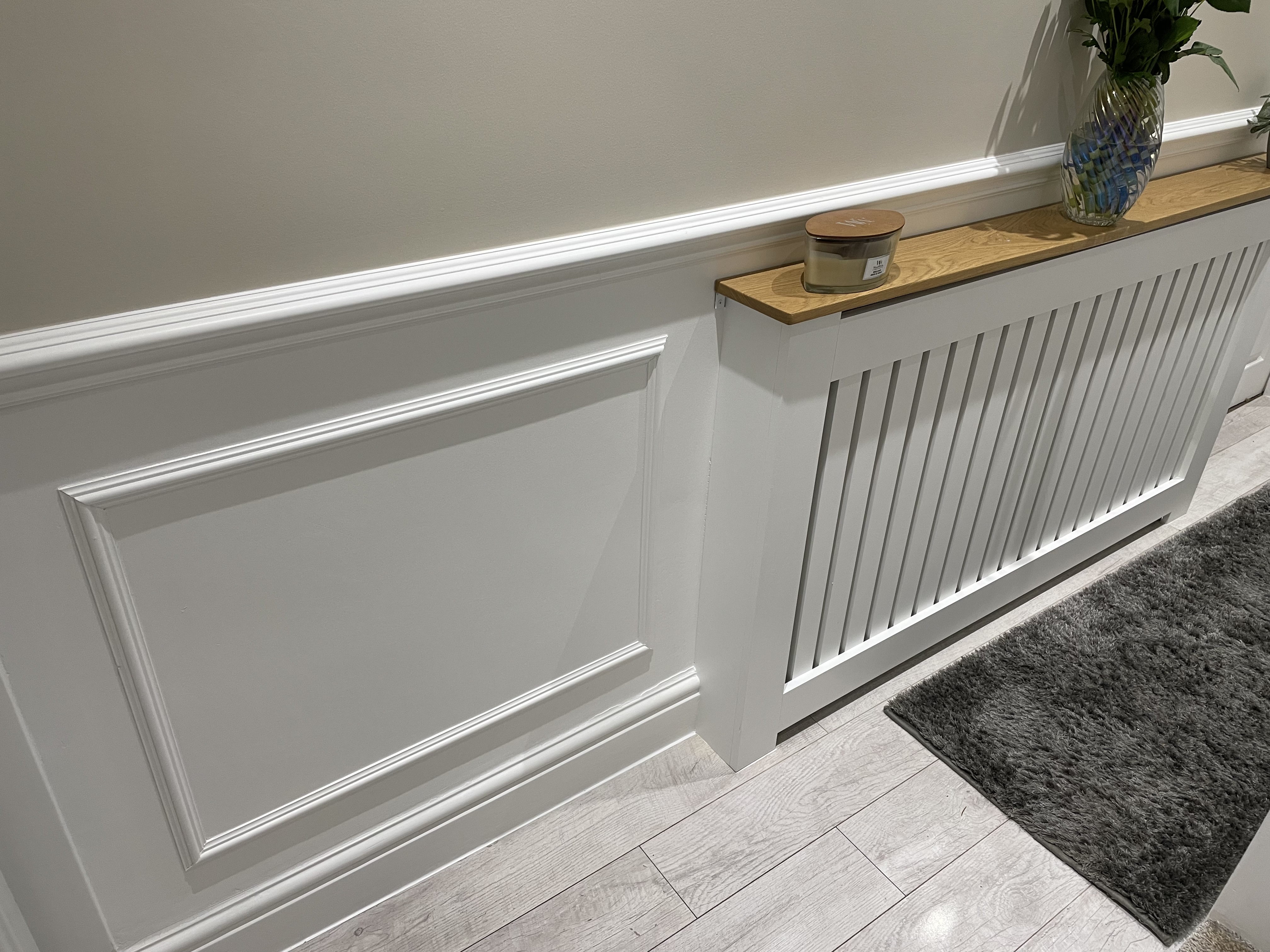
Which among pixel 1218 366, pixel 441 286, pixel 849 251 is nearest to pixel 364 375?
pixel 441 286

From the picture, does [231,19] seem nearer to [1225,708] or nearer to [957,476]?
[957,476]

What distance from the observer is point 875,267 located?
3.68ft

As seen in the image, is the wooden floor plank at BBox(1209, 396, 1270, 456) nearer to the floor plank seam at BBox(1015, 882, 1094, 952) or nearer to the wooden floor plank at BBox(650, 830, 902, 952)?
the floor plank seam at BBox(1015, 882, 1094, 952)

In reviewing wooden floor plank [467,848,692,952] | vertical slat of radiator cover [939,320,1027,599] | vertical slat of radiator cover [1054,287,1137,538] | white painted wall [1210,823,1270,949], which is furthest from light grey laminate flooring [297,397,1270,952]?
vertical slat of radiator cover [1054,287,1137,538]

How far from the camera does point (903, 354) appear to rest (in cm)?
127

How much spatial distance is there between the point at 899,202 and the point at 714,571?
1.94ft

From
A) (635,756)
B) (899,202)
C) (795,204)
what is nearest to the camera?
(795,204)

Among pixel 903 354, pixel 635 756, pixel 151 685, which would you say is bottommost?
pixel 635 756

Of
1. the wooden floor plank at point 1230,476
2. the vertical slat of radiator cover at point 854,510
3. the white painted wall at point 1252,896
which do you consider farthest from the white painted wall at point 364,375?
the wooden floor plank at point 1230,476

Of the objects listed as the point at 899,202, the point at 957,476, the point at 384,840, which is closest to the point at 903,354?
the point at 899,202

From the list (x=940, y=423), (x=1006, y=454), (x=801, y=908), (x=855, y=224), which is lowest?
(x=801, y=908)

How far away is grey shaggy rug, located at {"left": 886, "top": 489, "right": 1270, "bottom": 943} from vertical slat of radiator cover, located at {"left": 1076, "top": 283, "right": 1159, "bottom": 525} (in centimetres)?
19

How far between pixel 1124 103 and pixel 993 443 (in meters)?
0.54

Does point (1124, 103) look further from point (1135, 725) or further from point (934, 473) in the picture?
point (1135, 725)
